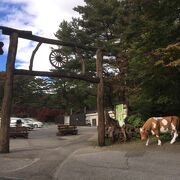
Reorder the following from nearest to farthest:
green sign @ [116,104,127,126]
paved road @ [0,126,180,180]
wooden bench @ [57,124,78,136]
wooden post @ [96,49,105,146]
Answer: paved road @ [0,126,180,180] < wooden post @ [96,49,105,146] < green sign @ [116,104,127,126] < wooden bench @ [57,124,78,136]

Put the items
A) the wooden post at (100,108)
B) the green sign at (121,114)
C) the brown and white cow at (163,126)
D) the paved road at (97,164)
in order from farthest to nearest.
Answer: the green sign at (121,114) < the wooden post at (100,108) < the brown and white cow at (163,126) < the paved road at (97,164)

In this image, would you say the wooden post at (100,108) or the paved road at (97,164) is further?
the wooden post at (100,108)

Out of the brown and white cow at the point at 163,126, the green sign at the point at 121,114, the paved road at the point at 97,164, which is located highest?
the green sign at the point at 121,114

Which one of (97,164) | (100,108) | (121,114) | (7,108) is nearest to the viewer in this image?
(97,164)

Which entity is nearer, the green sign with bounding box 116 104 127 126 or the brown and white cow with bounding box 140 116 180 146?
the brown and white cow with bounding box 140 116 180 146

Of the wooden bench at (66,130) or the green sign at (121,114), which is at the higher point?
the green sign at (121,114)

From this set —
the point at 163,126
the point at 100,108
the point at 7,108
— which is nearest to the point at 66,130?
the point at 100,108

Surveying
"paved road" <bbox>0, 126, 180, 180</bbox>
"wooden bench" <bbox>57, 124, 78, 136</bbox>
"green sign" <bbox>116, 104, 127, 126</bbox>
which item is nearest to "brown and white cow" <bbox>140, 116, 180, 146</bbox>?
"paved road" <bbox>0, 126, 180, 180</bbox>

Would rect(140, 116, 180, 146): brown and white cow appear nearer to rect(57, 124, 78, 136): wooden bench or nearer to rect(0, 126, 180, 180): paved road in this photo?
rect(0, 126, 180, 180): paved road

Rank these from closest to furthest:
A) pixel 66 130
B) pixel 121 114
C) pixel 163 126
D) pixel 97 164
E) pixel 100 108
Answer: pixel 97 164
pixel 163 126
pixel 100 108
pixel 121 114
pixel 66 130

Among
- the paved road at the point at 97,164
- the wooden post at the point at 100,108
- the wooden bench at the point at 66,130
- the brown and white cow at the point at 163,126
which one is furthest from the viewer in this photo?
the wooden bench at the point at 66,130

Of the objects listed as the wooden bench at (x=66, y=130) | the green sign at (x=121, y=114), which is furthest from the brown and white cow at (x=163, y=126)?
the wooden bench at (x=66, y=130)

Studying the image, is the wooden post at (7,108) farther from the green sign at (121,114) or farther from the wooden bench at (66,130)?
the wooden bench at (66,130)

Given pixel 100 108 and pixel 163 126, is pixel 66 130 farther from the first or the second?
pixel 163 126
